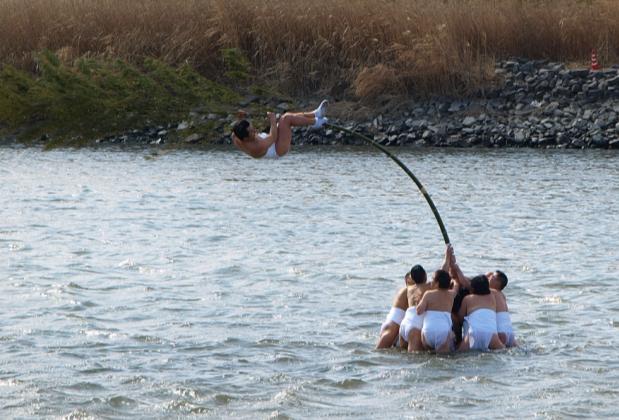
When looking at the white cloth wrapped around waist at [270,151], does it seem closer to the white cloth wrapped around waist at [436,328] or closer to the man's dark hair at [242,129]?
the man's dark hair at [242,129]

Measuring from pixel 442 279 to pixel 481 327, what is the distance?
0.75 m

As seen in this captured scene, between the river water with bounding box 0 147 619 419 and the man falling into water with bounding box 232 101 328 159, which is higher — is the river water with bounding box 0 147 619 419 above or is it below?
below

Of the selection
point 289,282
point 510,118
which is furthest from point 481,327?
point 510,118

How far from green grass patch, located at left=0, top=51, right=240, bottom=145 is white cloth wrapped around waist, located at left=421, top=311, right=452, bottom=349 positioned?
344cm

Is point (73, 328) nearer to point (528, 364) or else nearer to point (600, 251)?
point (528, 364)

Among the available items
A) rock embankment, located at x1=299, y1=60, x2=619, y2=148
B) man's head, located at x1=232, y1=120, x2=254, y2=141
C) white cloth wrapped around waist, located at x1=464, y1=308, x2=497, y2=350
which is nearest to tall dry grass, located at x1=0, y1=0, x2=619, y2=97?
rock embankment, located at x1=299, y1=60, x2=619, y2=148

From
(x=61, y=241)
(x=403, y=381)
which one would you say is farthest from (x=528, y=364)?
(x=61, y=241)

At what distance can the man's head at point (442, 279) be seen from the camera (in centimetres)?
1359

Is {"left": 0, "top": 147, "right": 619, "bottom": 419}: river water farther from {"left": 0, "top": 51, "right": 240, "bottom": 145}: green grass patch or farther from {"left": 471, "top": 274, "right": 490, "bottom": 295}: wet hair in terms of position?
{"left": 0, "top": 51, "right": 240, "bottom": 145}: green grass patch

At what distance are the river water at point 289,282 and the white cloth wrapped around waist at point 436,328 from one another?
183 millimetres

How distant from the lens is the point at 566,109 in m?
37.1

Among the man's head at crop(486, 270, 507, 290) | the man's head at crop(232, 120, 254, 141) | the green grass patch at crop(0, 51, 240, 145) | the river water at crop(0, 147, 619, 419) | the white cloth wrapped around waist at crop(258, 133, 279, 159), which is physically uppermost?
the green grass patch at crop(0, 51, 240, 145)

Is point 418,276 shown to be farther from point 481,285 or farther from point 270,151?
point 270,151

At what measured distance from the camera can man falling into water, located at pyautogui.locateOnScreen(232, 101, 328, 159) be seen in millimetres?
11633
